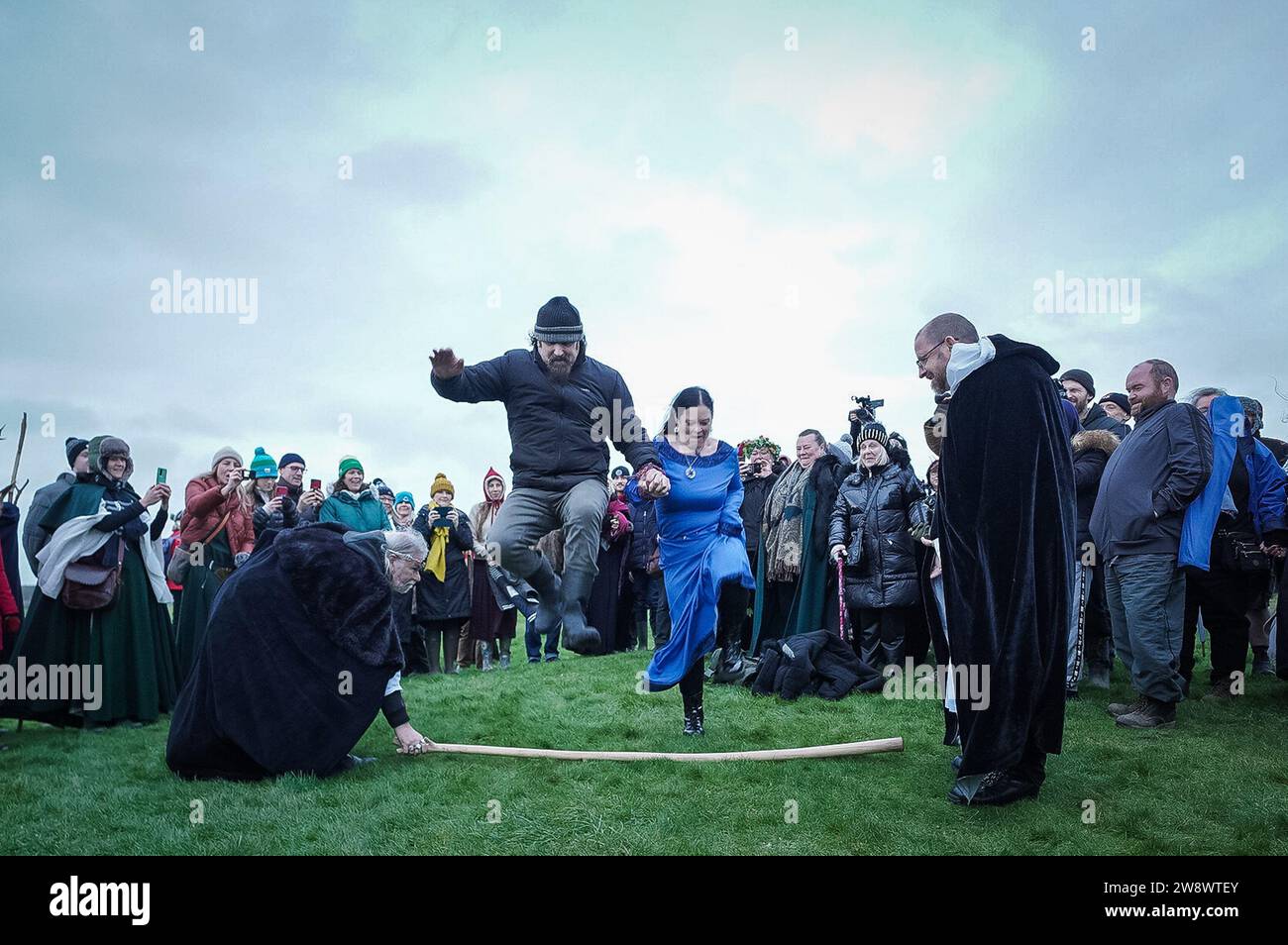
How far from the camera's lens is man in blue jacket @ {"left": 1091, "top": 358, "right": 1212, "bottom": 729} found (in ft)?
21.2

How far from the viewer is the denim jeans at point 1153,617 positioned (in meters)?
6.42

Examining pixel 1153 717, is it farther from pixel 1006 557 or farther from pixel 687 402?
pixel 687 402

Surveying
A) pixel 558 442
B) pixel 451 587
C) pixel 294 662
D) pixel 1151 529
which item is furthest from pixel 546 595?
pixel 451 587

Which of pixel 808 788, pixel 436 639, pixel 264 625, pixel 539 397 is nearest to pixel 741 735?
pixel 808 788

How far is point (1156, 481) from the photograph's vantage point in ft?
22.3

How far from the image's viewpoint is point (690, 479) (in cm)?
684

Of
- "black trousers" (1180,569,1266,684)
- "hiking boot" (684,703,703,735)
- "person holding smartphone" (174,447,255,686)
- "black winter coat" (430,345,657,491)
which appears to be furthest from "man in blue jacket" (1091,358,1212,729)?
"person holding smartphone" (174,447,255,686)

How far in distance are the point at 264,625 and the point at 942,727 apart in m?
4.87

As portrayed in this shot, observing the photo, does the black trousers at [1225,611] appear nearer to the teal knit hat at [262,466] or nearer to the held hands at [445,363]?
the held hands at [445,363]

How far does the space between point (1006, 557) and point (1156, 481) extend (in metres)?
2.61

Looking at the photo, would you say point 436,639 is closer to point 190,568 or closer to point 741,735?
point 190,568

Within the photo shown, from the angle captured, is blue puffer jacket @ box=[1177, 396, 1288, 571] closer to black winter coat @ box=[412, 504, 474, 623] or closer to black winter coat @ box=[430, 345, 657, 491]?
black winter coat @ box=[430, 345, 657, 491]

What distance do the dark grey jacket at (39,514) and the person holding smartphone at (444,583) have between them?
4.15 m
